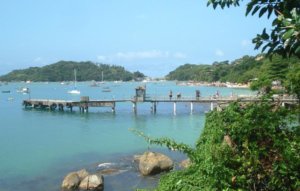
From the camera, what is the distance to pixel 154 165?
720 inches

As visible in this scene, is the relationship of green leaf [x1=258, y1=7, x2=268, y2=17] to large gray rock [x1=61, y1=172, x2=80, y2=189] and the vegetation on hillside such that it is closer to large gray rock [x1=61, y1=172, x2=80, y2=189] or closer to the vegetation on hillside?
the vegetation on hillside

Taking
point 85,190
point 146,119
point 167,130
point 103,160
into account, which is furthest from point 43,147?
point 146,119

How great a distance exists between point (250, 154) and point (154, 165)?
45.2 feet

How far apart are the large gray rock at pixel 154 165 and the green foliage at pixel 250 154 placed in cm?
1286

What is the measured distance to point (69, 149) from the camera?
27.9 m

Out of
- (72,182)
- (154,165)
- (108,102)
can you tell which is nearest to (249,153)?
(72,182)

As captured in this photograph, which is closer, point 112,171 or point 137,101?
point 112,171

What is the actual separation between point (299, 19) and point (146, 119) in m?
42.8

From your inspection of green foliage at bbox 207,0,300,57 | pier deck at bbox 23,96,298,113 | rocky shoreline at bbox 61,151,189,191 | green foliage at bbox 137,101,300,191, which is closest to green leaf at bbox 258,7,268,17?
green foliage at bbox 207,0,300,57

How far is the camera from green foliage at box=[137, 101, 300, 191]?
455 centimetres

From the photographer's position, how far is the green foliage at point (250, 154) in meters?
4.55

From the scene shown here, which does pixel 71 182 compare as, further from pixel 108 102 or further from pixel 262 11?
pixel 108 102

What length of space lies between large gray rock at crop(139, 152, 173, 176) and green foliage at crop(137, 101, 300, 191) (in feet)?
42.2

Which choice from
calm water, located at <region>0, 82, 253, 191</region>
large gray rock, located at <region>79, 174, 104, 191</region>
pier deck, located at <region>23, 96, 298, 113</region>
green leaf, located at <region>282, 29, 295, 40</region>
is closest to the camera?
green leaf, located at <region>282, 29, 295, 40</region>
